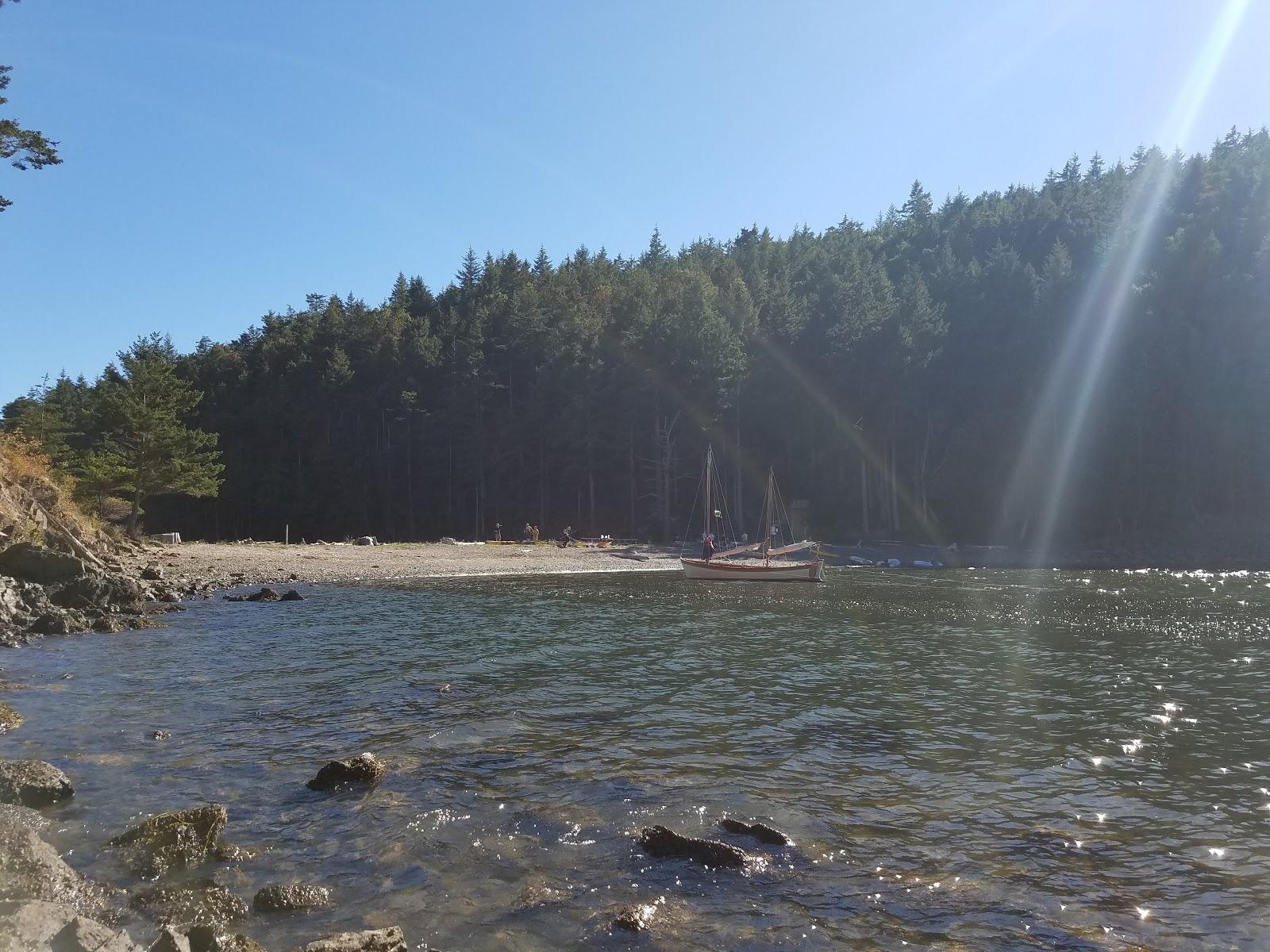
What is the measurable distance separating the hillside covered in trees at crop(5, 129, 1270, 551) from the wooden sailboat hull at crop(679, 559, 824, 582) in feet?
89.5

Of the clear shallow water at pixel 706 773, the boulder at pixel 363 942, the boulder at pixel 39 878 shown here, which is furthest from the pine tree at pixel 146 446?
the boulder at pixel 363 942

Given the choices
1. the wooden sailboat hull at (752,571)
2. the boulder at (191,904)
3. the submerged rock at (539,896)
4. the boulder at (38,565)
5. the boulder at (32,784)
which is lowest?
the submerged rock at (539,896)

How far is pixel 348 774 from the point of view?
1032cm

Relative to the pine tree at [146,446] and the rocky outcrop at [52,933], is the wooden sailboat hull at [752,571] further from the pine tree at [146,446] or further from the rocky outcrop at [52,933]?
the rocky outcrop at [52,933]

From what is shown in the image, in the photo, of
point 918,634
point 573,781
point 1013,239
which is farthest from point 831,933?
point 1013,239

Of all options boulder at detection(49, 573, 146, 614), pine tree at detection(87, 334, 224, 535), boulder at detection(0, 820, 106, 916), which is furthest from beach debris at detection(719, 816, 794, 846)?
pine tree at detection(87, 334, 224, 535)

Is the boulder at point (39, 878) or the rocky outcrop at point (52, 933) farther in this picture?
the boulder at point (39, 878)

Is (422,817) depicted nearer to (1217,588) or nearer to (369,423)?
(1217,588)

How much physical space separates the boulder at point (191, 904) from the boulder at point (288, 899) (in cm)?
13

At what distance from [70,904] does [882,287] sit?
280ft

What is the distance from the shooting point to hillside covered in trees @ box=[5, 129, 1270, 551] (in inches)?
2854

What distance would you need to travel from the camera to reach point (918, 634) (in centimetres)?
2448

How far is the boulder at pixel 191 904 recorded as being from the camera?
22.1ft

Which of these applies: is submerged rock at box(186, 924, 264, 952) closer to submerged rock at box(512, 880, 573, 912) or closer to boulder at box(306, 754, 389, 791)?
submerged rock at box(512, 880, 573, 912)
